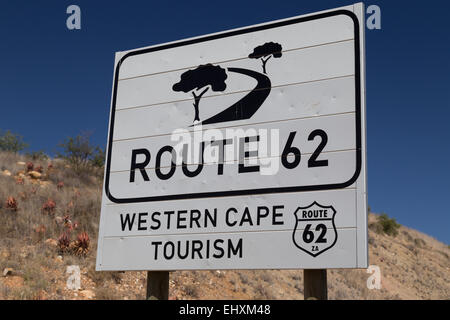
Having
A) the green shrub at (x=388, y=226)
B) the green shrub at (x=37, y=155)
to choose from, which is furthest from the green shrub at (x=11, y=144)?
the green shrub at (x=388, y=226)

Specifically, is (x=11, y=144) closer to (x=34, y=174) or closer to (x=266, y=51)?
(x=34, y=174)

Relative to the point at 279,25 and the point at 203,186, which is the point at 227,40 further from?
the point at 203,186

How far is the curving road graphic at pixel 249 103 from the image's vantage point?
15.5ft

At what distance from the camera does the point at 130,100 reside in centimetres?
544

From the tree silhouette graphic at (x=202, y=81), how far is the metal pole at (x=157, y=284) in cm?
167

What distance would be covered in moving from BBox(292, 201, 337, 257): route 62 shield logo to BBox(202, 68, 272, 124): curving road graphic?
3.68ft

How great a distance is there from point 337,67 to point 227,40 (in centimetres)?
127

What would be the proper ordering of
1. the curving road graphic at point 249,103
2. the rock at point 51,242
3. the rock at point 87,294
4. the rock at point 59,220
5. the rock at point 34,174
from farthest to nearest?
1. the rock at point 34,174
2. the rock at point 59,220
3. the rock at point 51,242
4. the rock at point 87,294
5. the curving road graphic at point 249,103

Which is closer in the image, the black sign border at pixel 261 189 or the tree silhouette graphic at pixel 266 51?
the black sign border at pixel 261 189

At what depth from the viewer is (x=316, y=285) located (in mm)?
4219

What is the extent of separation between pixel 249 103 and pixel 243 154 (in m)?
0.53

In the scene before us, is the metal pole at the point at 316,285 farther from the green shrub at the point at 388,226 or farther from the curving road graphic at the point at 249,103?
the green shrub at the point at 388,226

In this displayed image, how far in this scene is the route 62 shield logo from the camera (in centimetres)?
411

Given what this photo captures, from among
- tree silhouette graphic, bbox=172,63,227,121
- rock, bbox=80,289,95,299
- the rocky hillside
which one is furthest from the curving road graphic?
rock, bbox=80,289,95,299
